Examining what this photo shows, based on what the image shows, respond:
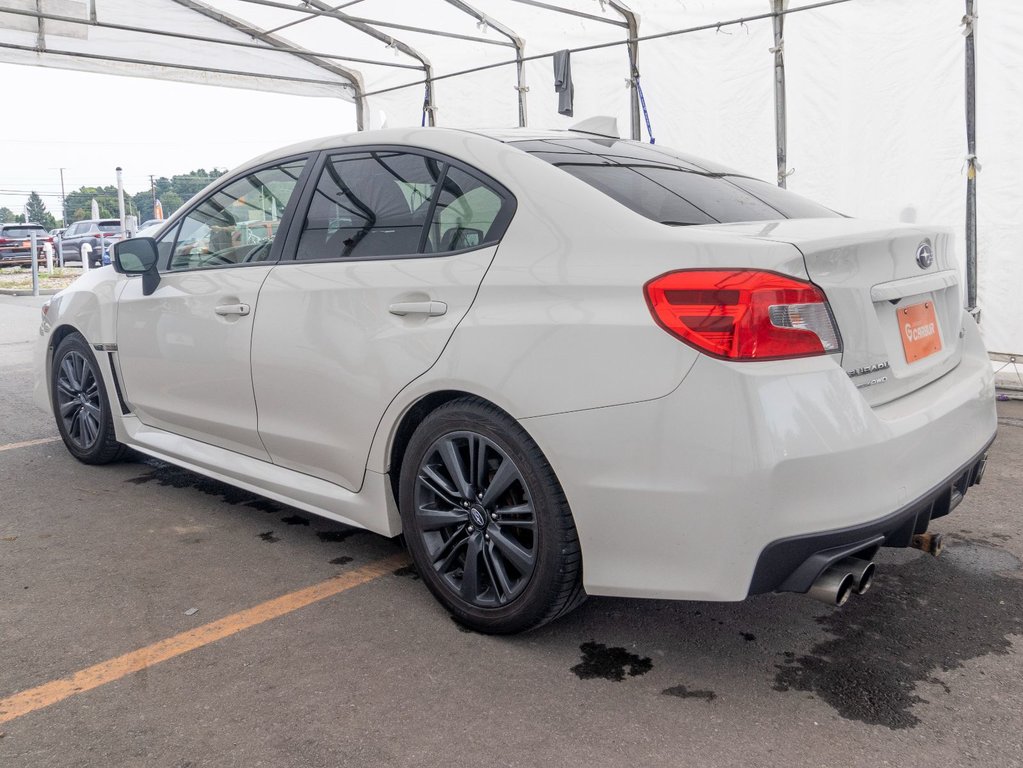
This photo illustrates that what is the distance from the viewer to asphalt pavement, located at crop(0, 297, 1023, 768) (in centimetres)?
214

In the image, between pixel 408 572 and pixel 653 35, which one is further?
pixel 653 35

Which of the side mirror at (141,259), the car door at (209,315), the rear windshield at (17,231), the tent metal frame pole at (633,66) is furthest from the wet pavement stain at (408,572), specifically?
the rear windshield at (17,231)

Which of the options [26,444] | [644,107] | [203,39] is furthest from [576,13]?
[26,444]

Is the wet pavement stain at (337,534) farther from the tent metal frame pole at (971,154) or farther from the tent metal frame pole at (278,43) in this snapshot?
the tent metal frame pole at (278,43)

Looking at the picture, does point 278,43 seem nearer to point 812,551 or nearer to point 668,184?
point 668,184

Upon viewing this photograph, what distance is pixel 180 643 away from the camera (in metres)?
2.70

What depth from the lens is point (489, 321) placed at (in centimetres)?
254

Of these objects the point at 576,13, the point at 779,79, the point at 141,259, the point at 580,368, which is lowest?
the point at 580,368

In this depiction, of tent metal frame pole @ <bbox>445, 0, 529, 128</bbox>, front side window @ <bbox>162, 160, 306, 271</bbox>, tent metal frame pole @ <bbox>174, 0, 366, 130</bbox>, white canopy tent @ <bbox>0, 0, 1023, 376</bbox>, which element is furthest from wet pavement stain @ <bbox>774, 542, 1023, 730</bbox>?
tent metal frame pole @ <bbox>174, 0, 366, 130</bbox>

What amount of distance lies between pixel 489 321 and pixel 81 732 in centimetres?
146

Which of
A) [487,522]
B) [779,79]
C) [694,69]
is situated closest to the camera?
[487,522]

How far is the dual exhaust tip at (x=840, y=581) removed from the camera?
219 cm

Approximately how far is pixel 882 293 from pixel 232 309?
2.28 meters

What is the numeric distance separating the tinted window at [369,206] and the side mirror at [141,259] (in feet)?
3.39
